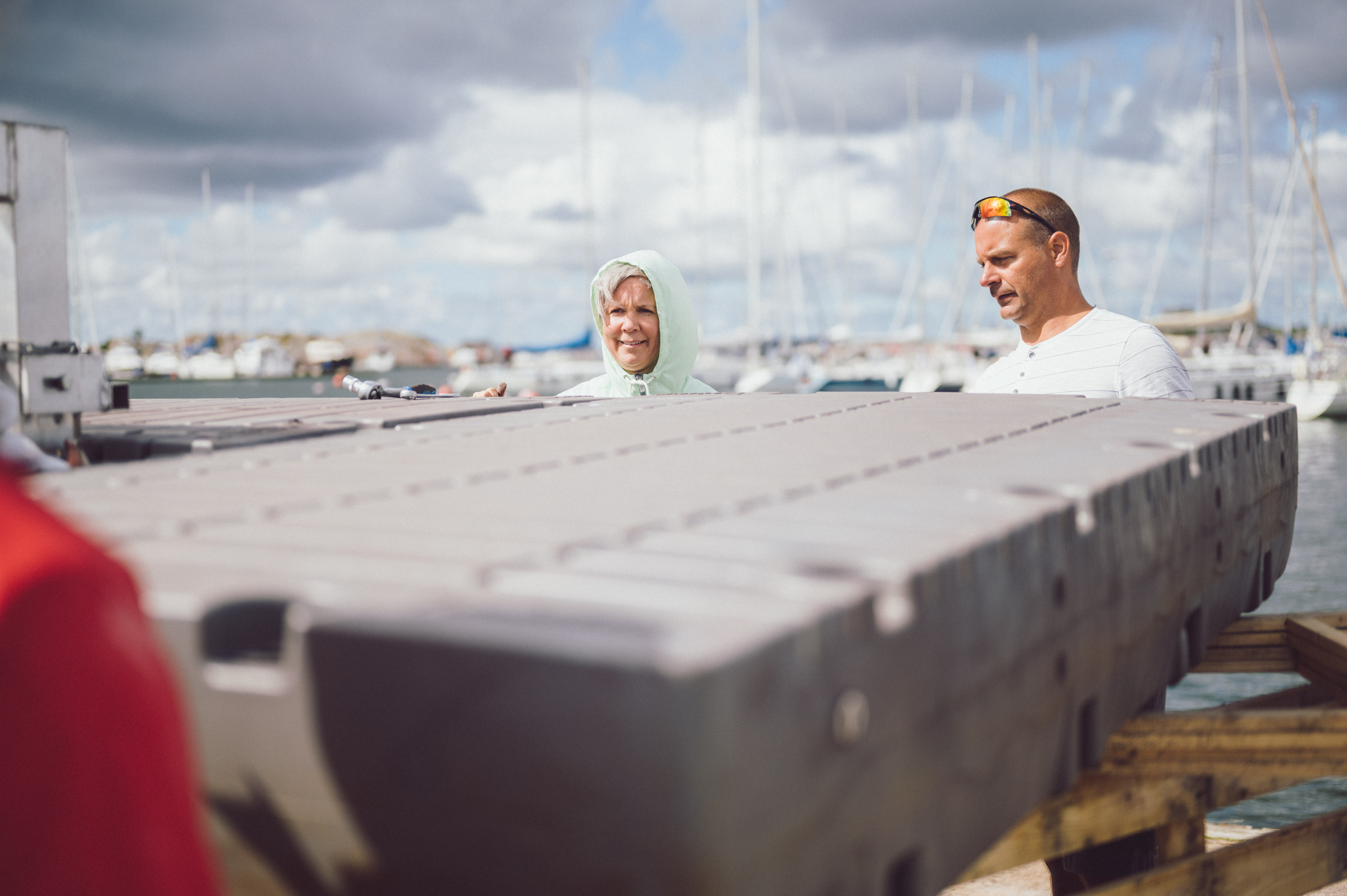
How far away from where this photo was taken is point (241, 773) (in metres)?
1.16

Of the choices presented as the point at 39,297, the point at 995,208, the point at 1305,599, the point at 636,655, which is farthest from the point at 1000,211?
the point at 1305,599

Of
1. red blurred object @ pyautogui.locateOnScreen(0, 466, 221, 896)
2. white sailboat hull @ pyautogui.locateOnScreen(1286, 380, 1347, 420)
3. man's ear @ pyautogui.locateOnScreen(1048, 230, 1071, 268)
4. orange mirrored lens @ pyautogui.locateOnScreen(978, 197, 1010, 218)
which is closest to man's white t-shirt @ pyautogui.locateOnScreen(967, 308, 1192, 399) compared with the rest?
man's ear @ pyautogui.locateOnScreen(1048, 230, 1071, 268)

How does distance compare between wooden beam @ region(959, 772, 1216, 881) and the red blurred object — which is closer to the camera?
the red blurred object

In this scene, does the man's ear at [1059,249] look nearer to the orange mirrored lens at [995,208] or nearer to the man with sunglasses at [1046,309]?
the man with sunglasses at [1046,309]

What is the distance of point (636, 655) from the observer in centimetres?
92

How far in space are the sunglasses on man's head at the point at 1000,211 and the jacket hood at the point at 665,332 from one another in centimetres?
150

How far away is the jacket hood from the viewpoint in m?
5.51

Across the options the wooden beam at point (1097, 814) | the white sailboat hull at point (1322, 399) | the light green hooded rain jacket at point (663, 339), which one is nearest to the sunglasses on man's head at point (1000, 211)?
the light green hooded rain jacket at point (663, 339)

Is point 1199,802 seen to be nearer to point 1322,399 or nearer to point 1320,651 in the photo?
point 1320,651

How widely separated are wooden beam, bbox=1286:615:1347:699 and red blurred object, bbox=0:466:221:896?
3228 millimetres

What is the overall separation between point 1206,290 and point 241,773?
51.6 metres

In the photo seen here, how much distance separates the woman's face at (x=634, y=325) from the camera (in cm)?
552

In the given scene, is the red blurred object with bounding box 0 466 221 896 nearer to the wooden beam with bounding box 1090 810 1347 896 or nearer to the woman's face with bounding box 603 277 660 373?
the wooden beam with bounding box 1090 810 1347 896

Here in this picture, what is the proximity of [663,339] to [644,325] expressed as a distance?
0.40 ft
